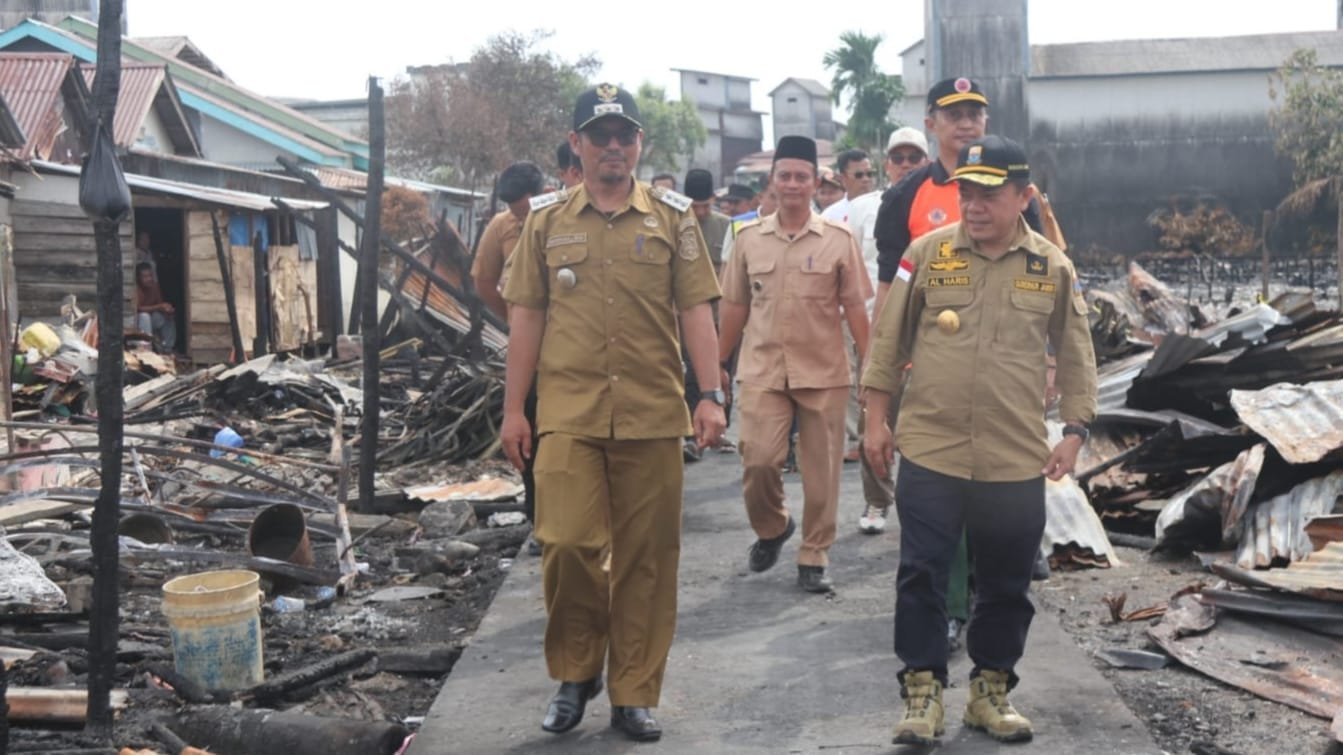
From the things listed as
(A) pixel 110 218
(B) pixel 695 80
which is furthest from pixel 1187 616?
(B) pixel 695 80

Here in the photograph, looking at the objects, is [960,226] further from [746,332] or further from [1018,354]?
[746,332]

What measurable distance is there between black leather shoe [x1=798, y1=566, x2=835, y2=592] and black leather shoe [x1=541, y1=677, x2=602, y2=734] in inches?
80.5

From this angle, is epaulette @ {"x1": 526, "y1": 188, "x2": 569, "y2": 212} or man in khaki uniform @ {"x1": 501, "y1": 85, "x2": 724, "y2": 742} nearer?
man in khaki uniform @ {"x1": 501, "y1": 85, "x2": 724, "y2": 742}

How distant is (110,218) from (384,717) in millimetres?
2040

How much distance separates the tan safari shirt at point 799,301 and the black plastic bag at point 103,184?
307cm

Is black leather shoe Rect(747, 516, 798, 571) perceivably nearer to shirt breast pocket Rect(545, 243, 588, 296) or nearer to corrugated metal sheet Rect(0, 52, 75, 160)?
shirt breast pocket Rect(545, 243, 588, 296)

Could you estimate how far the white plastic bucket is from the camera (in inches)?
214

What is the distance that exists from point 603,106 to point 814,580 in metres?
2.83

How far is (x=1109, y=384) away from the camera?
10109 millimetres

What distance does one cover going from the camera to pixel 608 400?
4762mm

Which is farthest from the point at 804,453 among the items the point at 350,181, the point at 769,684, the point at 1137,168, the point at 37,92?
the point at 1137,168

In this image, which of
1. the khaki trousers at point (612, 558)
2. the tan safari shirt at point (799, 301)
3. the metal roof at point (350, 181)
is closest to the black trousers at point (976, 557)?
the khaki trousers at point (612, 558)

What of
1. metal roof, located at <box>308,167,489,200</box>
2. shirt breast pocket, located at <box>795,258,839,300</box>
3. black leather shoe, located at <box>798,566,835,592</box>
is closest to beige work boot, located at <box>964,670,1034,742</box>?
black leather shoe, located at <box>798,566,835,592</box>

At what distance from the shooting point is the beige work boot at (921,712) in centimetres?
445
